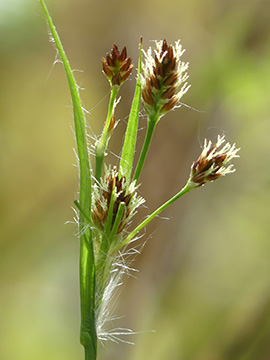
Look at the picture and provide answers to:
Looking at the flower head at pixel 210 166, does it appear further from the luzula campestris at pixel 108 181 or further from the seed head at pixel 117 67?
the seed head at pixel 117 67

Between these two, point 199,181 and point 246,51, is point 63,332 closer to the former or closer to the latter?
point 246,51

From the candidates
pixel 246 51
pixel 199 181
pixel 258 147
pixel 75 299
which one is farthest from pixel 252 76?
pixel 199 181

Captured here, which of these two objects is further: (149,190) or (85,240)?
(149,190)

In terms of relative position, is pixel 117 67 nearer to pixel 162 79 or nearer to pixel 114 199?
pixel 162 79

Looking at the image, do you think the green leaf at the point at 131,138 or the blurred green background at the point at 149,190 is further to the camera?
the blurred green background at the point at 149,190

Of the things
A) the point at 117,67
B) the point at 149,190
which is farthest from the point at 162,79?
the point at 149,190

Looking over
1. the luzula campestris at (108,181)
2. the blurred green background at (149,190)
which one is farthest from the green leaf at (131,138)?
the blurred green background at (149,190)
